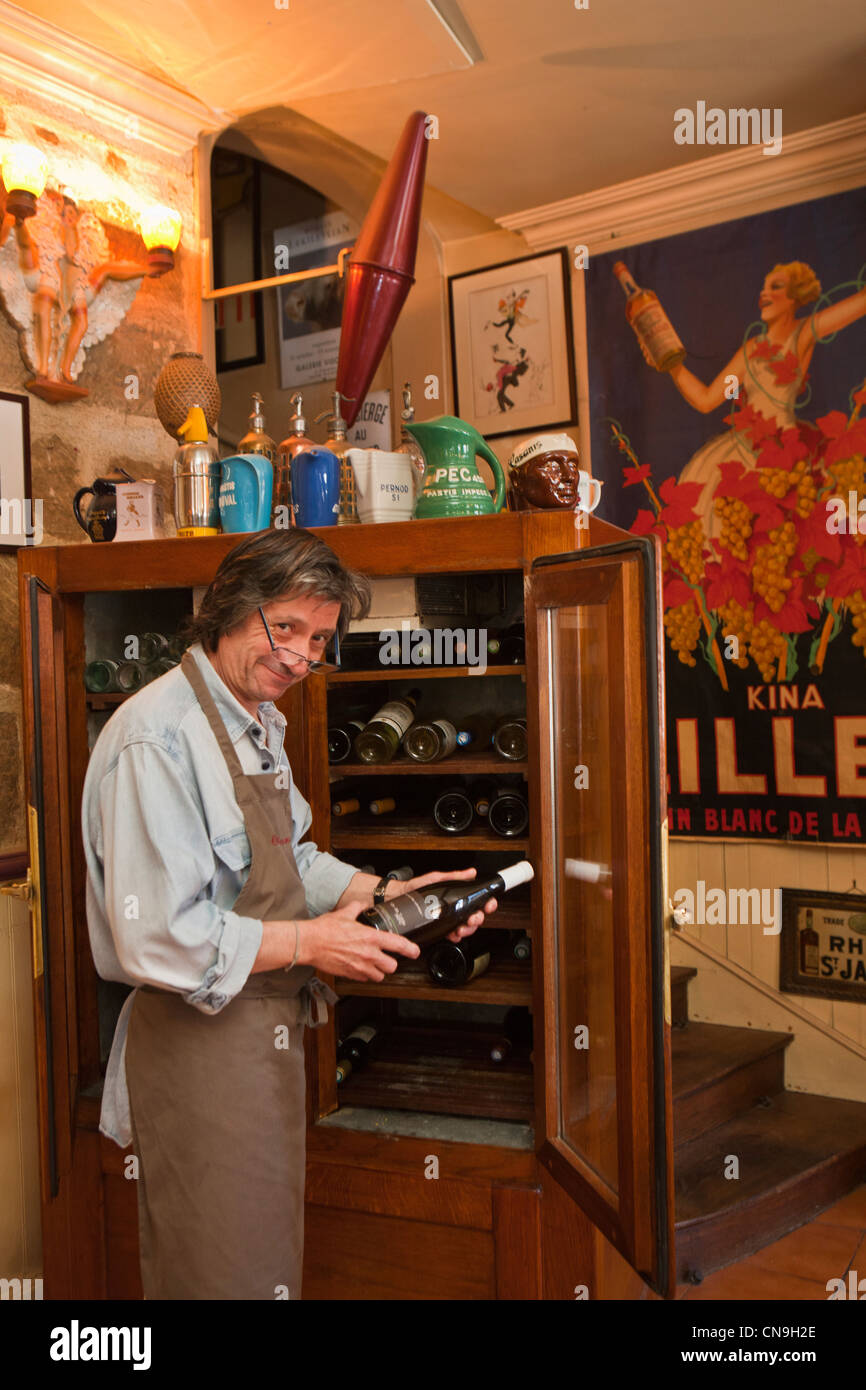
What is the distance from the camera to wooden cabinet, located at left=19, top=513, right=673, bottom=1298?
5.82ft

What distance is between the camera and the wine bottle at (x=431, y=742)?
8.18 ft

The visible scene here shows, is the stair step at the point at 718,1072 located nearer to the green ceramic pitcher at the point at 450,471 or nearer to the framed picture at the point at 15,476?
the green ceramic pitcher at the point at 450,471

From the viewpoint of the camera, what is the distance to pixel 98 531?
8.66 feet

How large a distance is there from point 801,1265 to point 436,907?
188 cm

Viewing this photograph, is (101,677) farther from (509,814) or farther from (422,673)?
(509,814)

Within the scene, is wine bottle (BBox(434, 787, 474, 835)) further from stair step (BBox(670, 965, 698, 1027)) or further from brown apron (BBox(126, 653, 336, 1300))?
stair step (BBox(670, 965, 698, 1027))

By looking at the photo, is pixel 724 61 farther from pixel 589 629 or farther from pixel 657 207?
pixel 589 629

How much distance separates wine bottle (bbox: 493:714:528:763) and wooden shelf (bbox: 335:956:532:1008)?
54 centimetres

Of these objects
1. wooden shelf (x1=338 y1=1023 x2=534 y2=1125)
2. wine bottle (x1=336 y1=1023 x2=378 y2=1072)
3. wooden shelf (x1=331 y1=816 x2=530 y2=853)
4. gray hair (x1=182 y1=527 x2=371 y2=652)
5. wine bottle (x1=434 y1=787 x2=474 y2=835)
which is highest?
gray hair (x1=182 y1=527 x2=371 y2=652)

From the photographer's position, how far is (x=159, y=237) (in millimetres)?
3064

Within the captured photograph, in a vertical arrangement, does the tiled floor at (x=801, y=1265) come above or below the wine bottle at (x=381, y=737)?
below

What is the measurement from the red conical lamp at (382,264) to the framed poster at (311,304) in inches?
56.5

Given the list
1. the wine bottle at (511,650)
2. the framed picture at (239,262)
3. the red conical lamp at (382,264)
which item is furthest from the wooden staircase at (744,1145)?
the framed picture at (239,262)

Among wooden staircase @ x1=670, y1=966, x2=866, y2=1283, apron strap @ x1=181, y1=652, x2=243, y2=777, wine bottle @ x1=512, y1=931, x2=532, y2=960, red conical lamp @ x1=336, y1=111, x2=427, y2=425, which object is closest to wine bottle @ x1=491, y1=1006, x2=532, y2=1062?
wine bottle @ x1=512, y1=931, x2=532, y2=960
